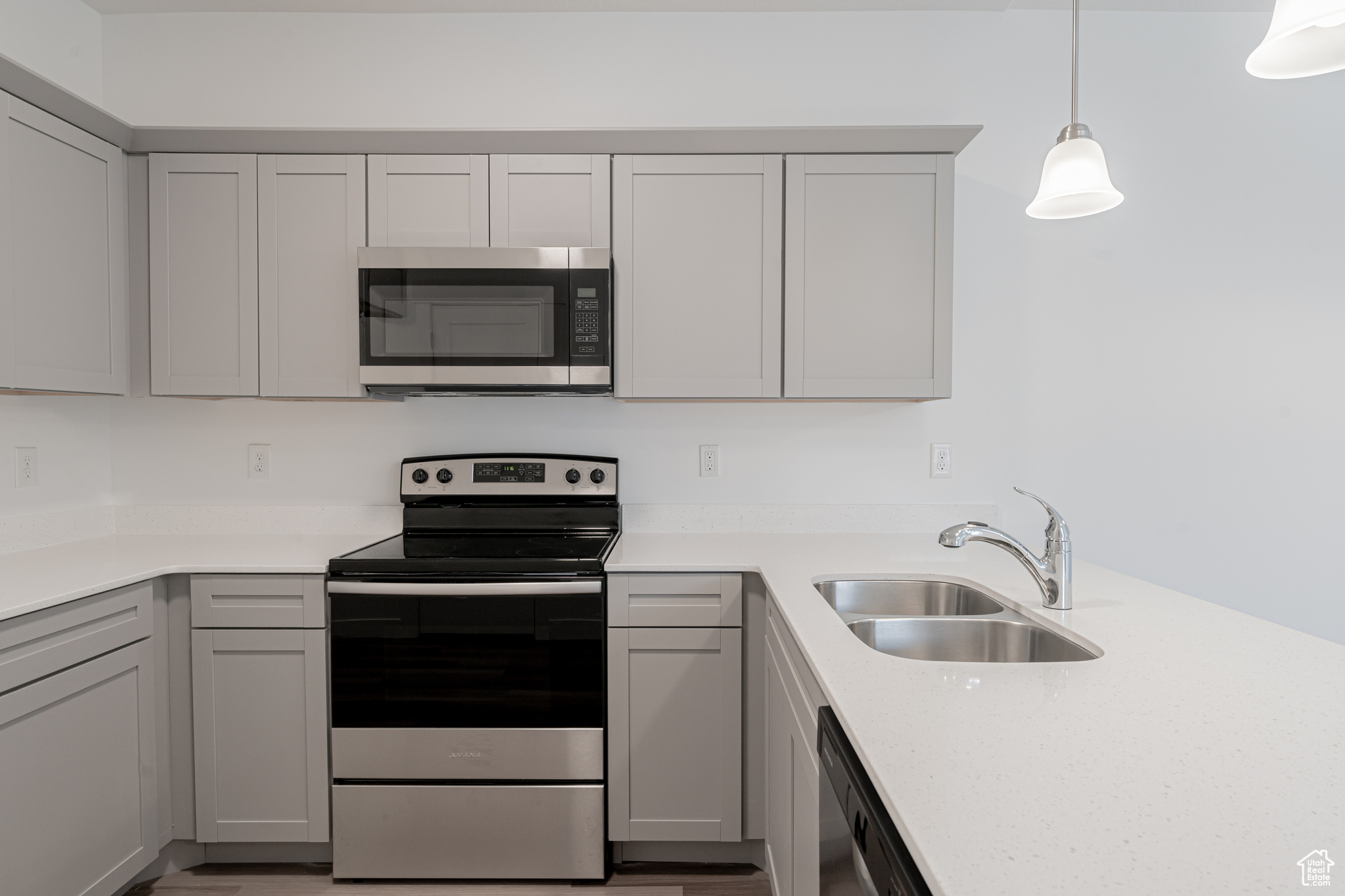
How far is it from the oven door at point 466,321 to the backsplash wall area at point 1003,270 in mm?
334

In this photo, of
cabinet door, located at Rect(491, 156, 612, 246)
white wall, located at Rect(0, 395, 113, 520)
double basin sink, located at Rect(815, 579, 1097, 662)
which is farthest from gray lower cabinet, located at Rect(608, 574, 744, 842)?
white wall, located at Rect(0, 395, 113, 520)

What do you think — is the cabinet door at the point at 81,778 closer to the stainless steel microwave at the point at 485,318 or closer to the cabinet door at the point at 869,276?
the stainless steel microwave at the point at 485,318

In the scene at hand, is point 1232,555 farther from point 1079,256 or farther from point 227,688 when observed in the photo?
point 227,688

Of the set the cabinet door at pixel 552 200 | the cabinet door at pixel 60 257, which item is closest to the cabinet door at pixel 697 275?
the cabinet door at pixel 552 200

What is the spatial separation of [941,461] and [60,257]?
2.72 meters

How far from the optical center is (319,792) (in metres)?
1.86

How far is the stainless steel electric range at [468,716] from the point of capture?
1.81 meters

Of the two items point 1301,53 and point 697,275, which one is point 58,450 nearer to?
point 697,275


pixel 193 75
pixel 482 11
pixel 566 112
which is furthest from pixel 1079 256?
pixel 193 75

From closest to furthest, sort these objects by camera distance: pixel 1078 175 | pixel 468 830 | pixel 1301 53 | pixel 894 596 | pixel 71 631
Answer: pixel 1301 53 → pixel 1078 175 → pixel 71 631 → pixel 894 596 → pixel 468 830

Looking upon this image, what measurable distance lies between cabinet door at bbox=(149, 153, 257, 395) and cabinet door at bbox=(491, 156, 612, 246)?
75cm

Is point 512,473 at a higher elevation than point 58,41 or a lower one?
lower

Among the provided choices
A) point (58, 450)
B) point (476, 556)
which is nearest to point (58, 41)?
point (58, 450)

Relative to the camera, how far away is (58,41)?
2189 millimetres
